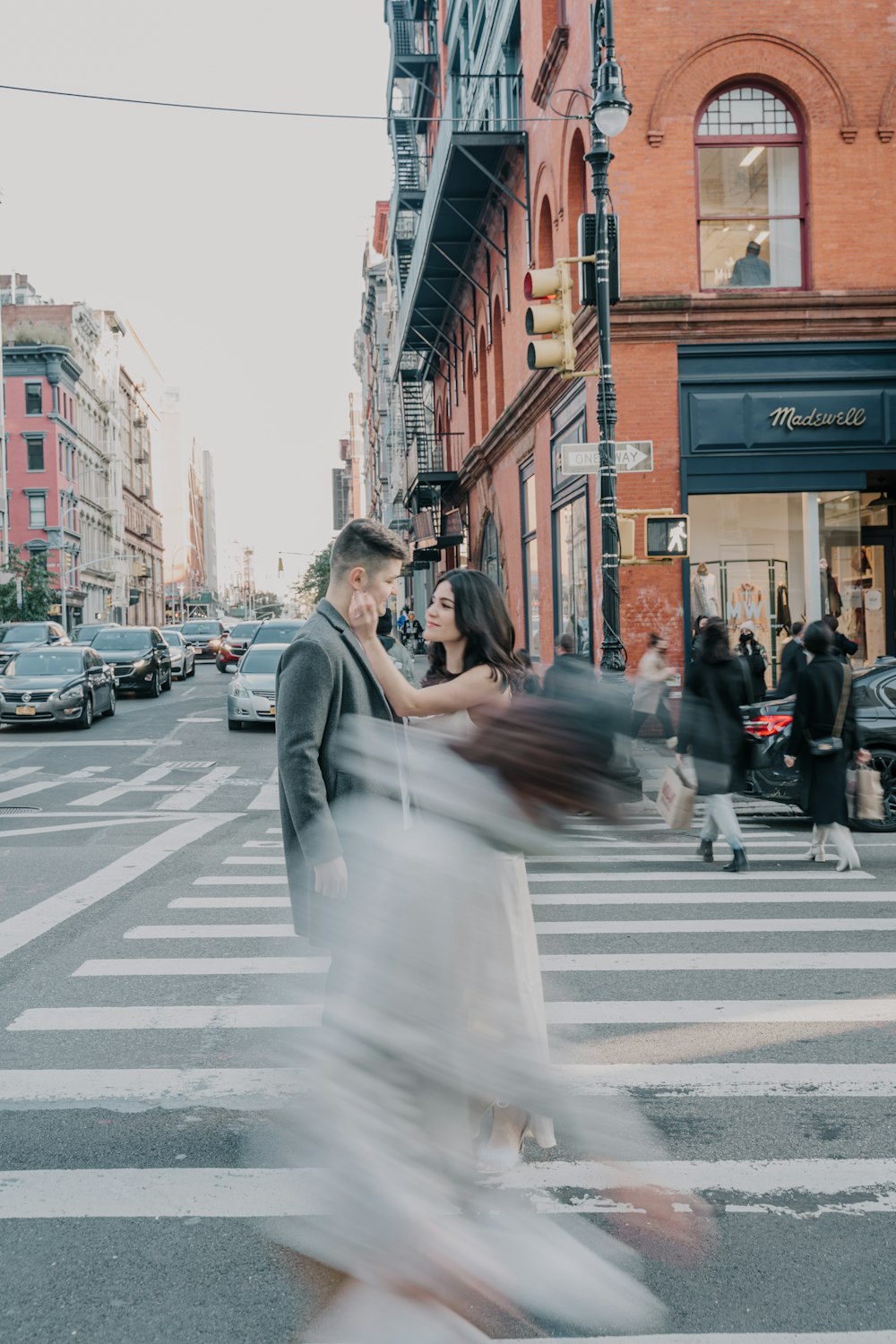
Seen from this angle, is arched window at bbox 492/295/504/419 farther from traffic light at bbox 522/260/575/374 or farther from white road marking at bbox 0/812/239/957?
white road marking at bbox 0/812/239/957

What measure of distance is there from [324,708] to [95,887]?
609 centimetres

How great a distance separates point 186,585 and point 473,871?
171 metres

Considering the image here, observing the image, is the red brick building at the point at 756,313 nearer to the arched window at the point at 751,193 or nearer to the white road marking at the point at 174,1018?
the arched window at the point at 751,193

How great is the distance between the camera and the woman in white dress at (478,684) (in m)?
4.05

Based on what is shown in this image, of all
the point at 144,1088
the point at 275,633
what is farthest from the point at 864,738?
the point at 275,633

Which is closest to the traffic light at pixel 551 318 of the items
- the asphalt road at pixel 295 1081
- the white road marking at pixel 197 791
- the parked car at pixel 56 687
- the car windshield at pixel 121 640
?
the asphalt road at pixel 295 1081

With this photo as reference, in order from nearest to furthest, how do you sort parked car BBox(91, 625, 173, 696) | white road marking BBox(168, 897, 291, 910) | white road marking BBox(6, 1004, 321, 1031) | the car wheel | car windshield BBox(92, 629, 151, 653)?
white road marking BBox(6, 1004, 321, 1031) < white road marking BBox(168, 897, 291, 910) < the car wheel < parked car BBox(91, 625, 173, 696) < car windshield BBox(92, 629, 151, 653)

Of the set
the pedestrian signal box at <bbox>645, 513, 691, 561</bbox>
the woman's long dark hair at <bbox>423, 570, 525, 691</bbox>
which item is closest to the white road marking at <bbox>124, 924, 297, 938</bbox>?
the woman's long dark hair at <bbox>423, 570, 525, 691</bbox>

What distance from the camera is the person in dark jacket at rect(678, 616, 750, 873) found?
32.8ft

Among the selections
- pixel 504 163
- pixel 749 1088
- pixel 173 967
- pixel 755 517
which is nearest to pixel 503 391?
pixel 504 163

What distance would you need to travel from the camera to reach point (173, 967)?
23.6ft

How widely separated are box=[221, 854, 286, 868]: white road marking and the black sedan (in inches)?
172

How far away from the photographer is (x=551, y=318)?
12422mm

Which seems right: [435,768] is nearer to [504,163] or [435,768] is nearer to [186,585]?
[504,163]
